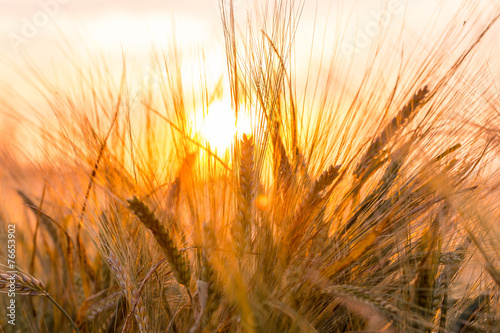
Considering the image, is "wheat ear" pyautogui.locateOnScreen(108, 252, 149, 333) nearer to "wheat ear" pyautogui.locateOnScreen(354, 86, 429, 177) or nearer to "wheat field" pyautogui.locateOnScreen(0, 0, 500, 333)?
"wheat field" pyautogui.locateOnScreen(0, 0, 500, 333)

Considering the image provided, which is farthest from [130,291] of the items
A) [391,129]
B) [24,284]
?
[391,129]

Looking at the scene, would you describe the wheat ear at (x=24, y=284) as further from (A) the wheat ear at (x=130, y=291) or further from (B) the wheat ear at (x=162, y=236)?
(B) the wheat ear at (x=162, y=236)

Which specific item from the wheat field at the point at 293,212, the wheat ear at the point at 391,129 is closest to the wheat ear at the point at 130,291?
the wheat field at the point at 293,212

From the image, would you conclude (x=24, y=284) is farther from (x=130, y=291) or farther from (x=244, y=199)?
(x=244, y=199)

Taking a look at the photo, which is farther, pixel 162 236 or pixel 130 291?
pixel 130 291

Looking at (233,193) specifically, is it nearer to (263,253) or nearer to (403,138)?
(263,253)

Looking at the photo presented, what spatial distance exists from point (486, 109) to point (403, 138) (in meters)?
0.23

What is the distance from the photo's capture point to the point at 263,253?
27.0 inches

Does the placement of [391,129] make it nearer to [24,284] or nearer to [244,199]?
[244,199]

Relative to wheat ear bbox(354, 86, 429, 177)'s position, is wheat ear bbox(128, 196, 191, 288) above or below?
below

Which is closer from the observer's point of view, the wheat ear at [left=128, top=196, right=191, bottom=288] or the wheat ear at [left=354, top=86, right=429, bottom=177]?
the wheat ear at [left=128, top=196, right=191, bottom=288]

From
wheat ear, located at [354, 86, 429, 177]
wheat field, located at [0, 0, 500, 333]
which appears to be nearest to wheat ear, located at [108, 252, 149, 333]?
wheat field, located at [0, 0, 500, 333]

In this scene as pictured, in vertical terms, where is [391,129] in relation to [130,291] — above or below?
above

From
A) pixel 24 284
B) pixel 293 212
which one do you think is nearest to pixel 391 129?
pixel 293 212
